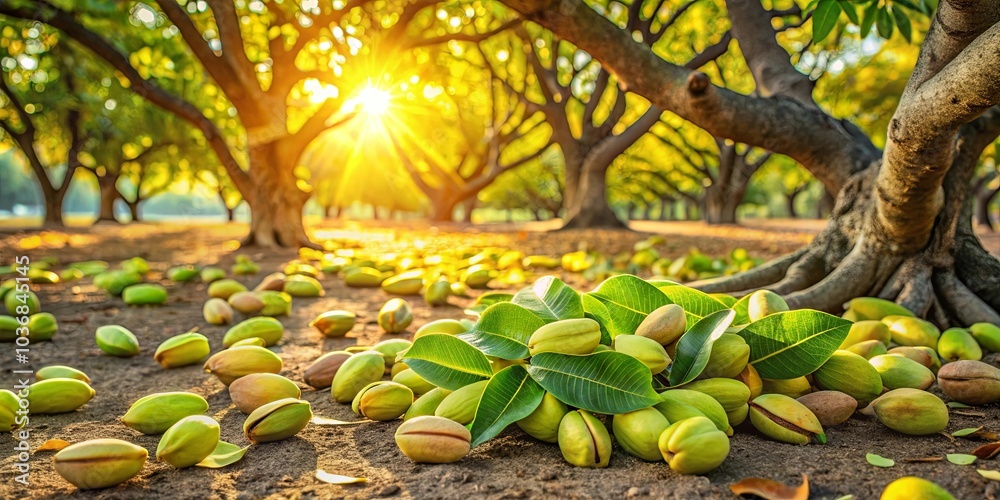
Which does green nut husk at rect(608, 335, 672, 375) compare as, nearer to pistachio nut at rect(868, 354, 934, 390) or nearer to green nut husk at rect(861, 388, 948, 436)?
green nut husk at rect(861, 388, 948, 436)

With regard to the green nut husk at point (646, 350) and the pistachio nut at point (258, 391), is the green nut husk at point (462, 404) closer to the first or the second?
the green nut husk at point (646, 350)

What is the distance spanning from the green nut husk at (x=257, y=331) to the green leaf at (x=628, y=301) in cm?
165

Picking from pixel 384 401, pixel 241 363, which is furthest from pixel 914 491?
pixel 241 363

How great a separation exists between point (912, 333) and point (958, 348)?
6.6 inches

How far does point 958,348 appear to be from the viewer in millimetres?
2242

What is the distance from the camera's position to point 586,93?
1864cm

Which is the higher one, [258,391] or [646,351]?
[646,351]

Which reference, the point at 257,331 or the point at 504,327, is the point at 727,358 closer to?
the point at 504,327

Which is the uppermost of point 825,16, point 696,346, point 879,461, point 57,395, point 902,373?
point 825,16

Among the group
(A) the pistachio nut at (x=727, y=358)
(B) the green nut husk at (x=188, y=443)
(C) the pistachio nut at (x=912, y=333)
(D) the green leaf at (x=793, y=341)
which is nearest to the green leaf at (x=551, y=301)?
(A) the pistachio nut at (x=727, y=358)

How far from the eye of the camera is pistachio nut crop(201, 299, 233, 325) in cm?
329

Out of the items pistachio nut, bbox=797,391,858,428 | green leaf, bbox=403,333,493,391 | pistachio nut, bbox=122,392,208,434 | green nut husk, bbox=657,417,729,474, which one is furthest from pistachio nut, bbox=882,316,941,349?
pistachio nut, bbox=122,392,208,434

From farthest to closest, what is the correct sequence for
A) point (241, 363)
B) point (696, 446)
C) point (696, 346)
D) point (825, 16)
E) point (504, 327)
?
point (825, 16) < point (241, 363) < point (504, 327) < point (696, 346) < point (696, 446)

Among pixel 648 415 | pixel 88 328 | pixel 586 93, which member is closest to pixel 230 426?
pixel 648 415
